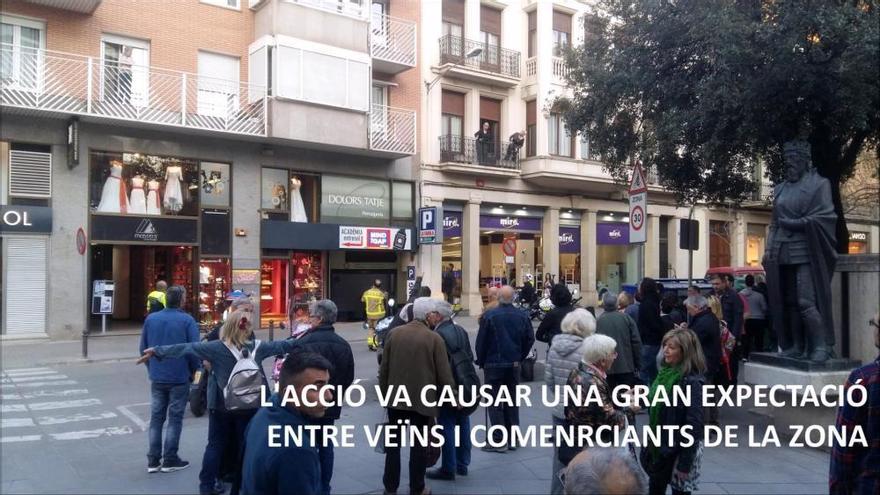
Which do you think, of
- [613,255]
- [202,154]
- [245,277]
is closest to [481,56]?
[202,154]

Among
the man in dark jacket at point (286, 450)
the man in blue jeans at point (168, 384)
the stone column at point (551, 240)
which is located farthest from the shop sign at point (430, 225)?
the man in dark jacket at point (286, 450)

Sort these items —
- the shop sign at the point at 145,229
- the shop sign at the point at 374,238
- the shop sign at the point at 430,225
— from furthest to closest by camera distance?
1. the shop sign at the point at 430,225
2. the shop sign at the point at 374,238
3. the shop sign at the point at 145,229

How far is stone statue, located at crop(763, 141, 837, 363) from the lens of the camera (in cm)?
773

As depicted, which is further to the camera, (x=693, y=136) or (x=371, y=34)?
(x=371, y=34)

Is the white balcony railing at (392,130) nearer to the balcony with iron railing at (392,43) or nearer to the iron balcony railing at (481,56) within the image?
the balcony with iron railing at (392,43)

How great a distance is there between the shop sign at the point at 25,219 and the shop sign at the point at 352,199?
815 cm

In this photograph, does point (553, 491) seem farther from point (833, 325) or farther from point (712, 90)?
point (712, 90)

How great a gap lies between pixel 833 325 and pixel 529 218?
21.2 metres

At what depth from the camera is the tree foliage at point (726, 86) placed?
9711mm

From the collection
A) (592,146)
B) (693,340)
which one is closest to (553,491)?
(693,340)

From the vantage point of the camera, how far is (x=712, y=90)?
424 inches

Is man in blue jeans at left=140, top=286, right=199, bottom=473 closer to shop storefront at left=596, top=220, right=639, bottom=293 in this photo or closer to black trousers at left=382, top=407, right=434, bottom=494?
black trousers at left=382, top=407, right=434, bottom=494

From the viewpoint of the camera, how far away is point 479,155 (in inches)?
1061

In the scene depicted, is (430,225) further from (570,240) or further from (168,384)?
(168,384)
